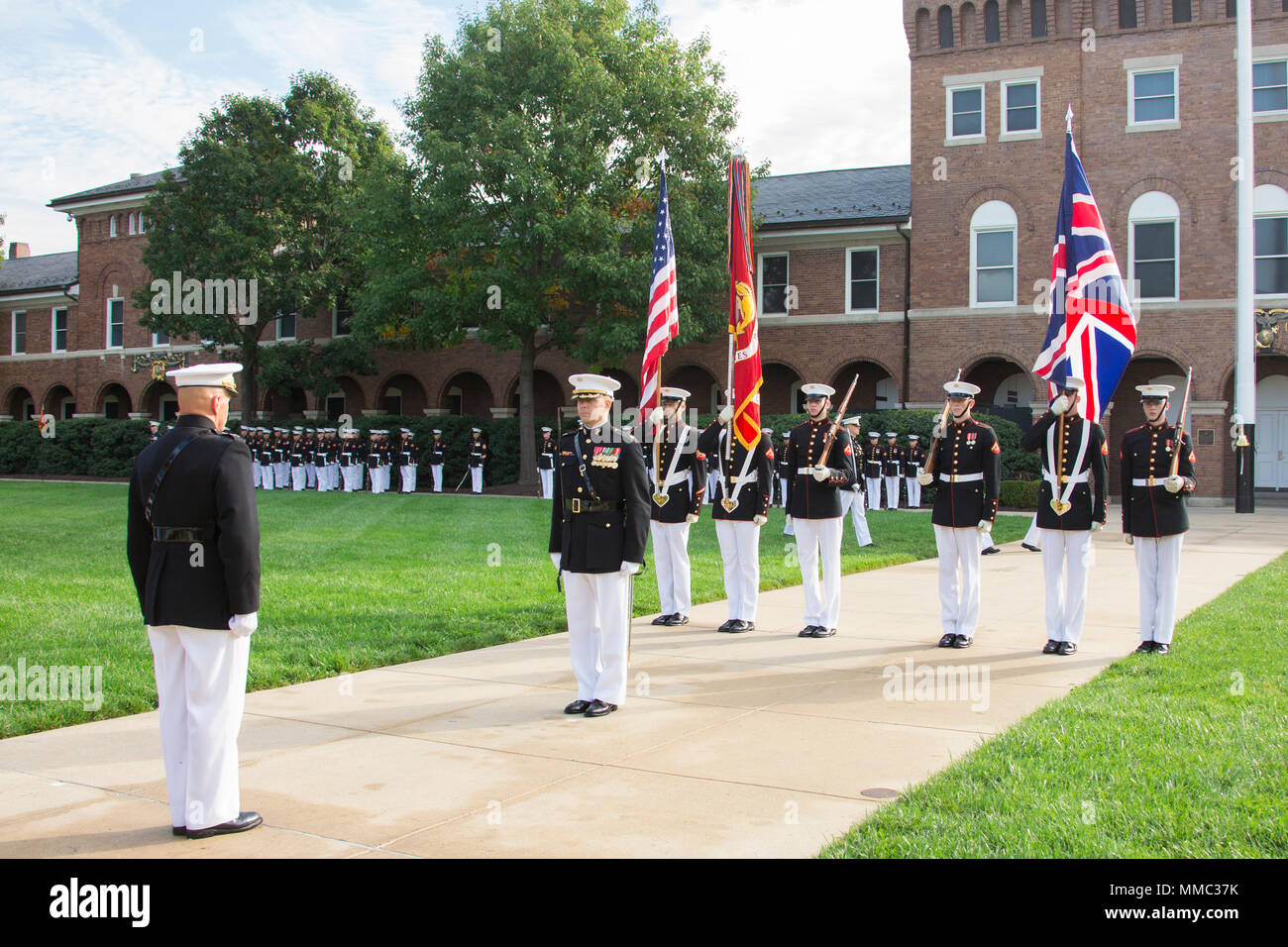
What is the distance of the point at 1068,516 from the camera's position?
8.80 metres

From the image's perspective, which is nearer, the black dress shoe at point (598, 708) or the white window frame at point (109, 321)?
the black dress shoe at point (598, 708)

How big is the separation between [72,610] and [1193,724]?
29.3 ft

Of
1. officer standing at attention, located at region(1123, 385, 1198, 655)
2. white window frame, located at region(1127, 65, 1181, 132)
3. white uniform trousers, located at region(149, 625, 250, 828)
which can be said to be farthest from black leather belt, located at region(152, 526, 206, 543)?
white window frame, located at region(1127, 65, 1181, 132)

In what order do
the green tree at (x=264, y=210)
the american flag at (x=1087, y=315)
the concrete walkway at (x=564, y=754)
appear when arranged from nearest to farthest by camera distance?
the concrete walkway at (x=564, y=754), the american flag at (x=1087, y=315), the green tree at (x=264, y=210)

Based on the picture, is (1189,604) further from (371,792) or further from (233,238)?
(233,238)

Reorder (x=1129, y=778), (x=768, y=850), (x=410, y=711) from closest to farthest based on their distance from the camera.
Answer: (x=768, y=850), (x=1129, y=778), (x=410, y=711)

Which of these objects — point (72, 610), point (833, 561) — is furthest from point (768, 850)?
point (72, 610)

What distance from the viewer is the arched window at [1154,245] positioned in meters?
28.1

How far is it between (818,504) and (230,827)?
628 centimetres

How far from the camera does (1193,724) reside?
5926 millimetres

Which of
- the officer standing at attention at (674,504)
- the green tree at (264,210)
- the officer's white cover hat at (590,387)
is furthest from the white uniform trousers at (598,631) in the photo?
the green tree at (264,210)

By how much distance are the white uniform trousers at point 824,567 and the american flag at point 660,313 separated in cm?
230

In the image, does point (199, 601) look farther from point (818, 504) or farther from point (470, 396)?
point (470, 396)

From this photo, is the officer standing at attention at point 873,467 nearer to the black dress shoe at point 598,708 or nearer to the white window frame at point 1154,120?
the white window frame at point 1154,120
